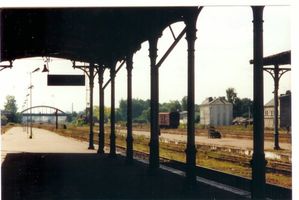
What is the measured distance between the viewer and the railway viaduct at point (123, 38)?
258 inches

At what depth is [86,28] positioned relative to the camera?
1104 centimetres

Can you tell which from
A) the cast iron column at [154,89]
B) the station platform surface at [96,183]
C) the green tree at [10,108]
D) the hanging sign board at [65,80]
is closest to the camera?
the station platform surface at [96,183]

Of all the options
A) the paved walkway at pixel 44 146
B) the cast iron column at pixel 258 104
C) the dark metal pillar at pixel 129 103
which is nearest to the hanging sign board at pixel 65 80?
the dark metal pillar at pixel 129 103

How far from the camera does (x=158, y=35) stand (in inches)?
407

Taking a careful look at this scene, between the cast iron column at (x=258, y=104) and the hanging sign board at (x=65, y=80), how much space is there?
9.65m

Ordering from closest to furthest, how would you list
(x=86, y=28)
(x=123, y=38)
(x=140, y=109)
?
(x=86, y=28) → (x=123, y=38) → (x=140, y=109)

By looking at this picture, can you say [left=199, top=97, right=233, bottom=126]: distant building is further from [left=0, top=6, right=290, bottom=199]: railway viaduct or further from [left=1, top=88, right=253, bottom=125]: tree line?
[left=0, top=6, right=290, bottom=199]: railway viaduct

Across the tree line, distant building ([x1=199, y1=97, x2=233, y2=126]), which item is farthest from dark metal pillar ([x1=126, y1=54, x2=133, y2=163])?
distant building ([x1=199, y1=97, x2=233, y2=126])

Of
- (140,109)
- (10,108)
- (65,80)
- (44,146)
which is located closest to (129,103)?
(65,80)

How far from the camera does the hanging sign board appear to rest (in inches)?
590

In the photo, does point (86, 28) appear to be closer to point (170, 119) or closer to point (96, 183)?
point (96, 183)

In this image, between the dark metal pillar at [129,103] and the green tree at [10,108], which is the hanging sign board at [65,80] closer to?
the dark metal pillar at [129,103]

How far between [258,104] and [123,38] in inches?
249
